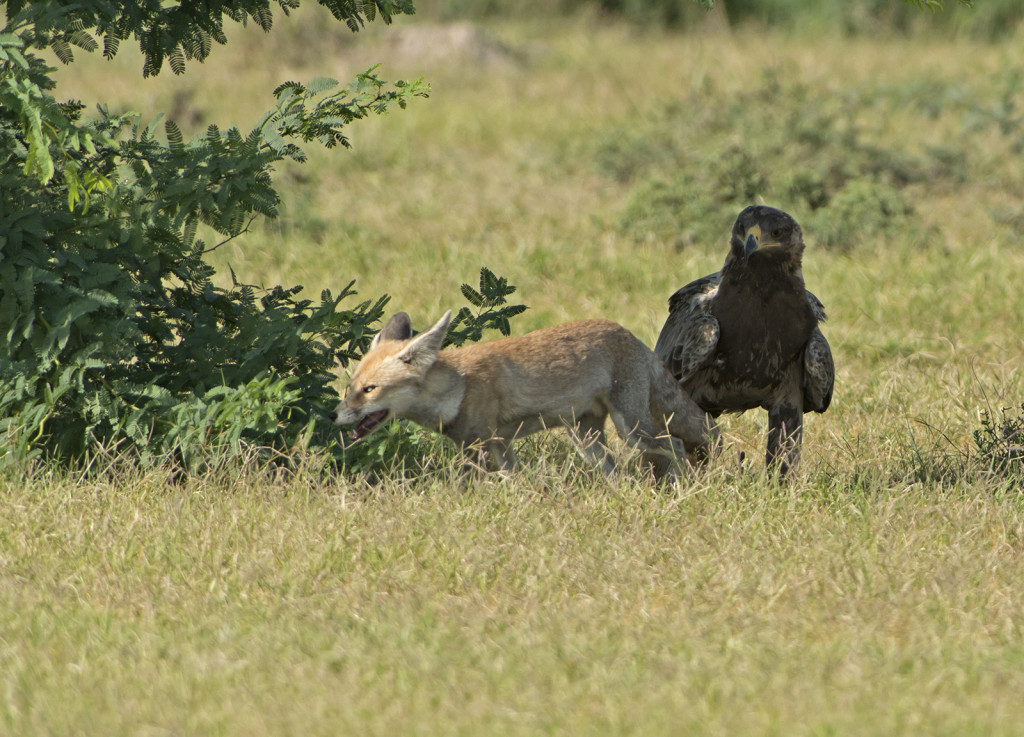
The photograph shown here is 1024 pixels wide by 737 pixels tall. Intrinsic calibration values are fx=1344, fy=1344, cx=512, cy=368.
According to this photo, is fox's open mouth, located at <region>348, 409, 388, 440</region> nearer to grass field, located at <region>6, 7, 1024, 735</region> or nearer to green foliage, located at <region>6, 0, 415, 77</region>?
grass field, located at <region>6, 7, 1024, 735</region>

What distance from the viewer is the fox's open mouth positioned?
584 cm

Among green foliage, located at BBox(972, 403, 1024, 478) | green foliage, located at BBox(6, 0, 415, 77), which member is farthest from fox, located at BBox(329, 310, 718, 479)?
green foliage, located at BBox(6, 0, 415, 77)

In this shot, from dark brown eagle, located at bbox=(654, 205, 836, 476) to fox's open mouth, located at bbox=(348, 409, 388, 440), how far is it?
1.63m

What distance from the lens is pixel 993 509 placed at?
18.1 ft

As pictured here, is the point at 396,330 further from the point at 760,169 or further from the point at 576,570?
the point at 760,169

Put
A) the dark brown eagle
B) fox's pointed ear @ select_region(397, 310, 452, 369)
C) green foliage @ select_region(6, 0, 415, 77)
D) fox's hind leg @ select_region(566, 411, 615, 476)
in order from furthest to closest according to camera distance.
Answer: the dark brown eagle → fox's hind leg @ select_region(566, 411, 615, 476) → fox's pointed ear @ select_region(397, 310, 452, 369) → green foliage @ select_region(6, 0, 415, 77)

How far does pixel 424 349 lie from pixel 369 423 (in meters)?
0.41

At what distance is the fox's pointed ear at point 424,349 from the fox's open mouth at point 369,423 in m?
0.26

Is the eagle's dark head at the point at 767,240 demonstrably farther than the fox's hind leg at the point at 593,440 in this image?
Yes

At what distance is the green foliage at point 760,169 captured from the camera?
1104 cm

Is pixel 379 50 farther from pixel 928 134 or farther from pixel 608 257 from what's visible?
pixel 608 257

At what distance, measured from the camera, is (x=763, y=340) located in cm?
649

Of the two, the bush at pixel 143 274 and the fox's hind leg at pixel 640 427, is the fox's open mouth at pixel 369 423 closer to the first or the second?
the bush at pixel 143 274

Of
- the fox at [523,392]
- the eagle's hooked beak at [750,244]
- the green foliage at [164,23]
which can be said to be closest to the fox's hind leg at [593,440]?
the fox at [523,392]
